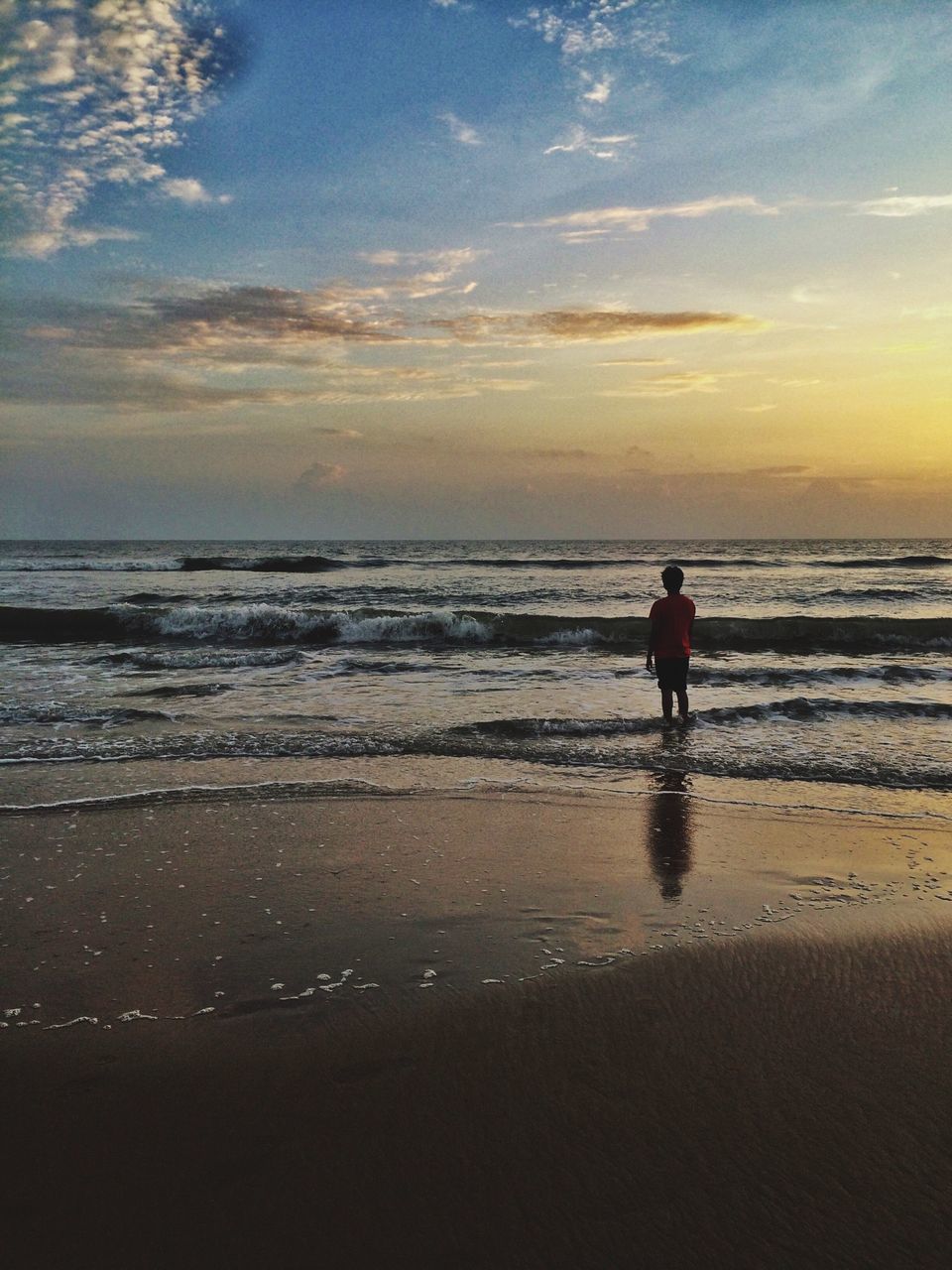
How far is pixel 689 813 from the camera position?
610 cm

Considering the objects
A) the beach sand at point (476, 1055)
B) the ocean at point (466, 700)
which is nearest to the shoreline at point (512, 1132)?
the beach sand at point (476, 1055)

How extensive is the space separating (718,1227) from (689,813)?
4088 millimetres

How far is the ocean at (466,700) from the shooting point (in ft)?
23.9

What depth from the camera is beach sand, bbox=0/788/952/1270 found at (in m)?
2.14

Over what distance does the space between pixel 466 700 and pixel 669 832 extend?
5.50 m

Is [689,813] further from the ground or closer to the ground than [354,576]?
closer to the ground

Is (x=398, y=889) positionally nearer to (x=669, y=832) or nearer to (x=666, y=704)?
(x=669, y=832)

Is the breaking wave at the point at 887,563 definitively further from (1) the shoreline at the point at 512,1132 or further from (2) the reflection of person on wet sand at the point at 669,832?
(1) the shoreline at the point at 512,1132

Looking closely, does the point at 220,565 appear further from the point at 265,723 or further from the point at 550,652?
the point at 265,723

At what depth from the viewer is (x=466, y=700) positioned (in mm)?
10898

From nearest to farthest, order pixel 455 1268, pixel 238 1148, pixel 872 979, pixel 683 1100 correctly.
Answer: pixel 455 1268 < pixel 238 1148 < pixel 683 1100 < pixel 872 979

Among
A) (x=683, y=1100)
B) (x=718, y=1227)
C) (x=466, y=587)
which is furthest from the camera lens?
(x=466, y=587)

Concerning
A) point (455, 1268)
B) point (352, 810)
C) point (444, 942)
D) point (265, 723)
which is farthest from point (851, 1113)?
point (265, 723)

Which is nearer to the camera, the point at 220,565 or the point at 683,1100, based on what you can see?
the point at 683,1100
